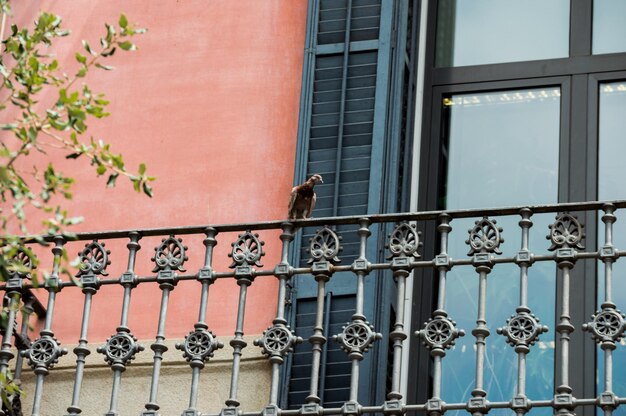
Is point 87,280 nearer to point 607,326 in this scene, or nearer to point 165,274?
point 165,274

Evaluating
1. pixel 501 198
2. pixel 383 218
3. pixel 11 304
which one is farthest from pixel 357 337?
pixel 501 198

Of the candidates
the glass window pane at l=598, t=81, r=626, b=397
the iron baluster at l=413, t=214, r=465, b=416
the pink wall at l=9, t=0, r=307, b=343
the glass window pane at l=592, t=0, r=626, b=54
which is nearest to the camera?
the iron baluster at l=413, t=214, r=465, b=416

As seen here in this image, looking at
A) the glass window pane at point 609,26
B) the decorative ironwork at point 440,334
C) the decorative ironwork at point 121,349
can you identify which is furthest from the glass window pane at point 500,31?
the decorative ironwork at point 121,349

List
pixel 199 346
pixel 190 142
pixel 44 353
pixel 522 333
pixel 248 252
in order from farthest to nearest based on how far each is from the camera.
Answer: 1. pixel 190 142
2. pixel 44 353
3. pixel 248 252
4. pixel 199 346
5. pixel 522 333

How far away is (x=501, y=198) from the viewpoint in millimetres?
9188

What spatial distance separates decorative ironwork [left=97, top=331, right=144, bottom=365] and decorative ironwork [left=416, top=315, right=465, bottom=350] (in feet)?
4.36

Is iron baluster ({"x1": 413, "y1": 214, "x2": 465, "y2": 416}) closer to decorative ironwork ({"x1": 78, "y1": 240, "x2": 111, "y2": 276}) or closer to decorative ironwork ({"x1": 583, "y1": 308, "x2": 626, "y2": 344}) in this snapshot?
decorative ironwork ({"x1": 583, "y1": 308, "x2": 626, "y2": 344})

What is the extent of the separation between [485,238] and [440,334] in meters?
0.48

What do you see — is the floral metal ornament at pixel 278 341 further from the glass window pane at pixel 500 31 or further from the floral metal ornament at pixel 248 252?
the glass window pane at pixel 500 31

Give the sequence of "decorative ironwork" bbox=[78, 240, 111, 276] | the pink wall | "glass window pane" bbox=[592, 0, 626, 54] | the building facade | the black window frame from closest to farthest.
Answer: "decorative ironwork" bbox=[78, 240, 111, 276]
the building facade
the black window frame
the pink wall
"glass window pane" bbox=[592, 0, 626, 54]

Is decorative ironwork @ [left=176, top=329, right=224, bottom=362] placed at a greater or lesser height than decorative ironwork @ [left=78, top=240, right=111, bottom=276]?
lesser

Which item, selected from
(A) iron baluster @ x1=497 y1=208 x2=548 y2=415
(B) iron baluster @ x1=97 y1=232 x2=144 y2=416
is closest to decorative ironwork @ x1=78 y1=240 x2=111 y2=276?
(B) iron baluster @ x1=97 y1=232 x2=144 y2=416

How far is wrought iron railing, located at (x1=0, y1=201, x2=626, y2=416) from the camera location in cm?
736

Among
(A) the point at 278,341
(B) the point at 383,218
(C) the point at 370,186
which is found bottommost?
(A) the point at 278,341
